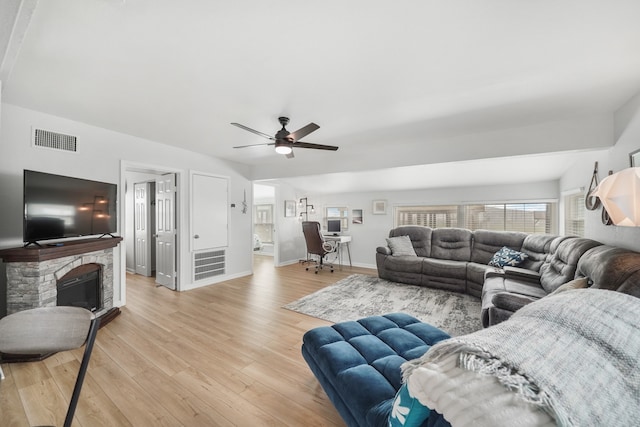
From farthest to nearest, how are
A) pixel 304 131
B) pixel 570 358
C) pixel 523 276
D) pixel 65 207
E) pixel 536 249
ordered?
pixel 536 249, pixel 523 276, pixel 65 207, pixel 304 131, pixel 570 358

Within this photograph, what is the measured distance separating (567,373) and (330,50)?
192 centimetres

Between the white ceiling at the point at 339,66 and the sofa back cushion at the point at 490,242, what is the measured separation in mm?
1810

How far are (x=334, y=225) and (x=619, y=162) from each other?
4.89 m

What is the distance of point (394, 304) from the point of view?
143 inches

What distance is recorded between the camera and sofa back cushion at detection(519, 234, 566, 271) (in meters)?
3.55

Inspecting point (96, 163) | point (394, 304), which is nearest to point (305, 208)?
Answer: point (394, 304)

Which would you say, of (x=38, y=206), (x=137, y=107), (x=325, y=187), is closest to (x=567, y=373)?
A: (x=137, y=107)

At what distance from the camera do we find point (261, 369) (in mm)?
2104

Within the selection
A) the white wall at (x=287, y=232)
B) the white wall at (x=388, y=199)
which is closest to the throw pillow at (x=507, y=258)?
the white wall at (x=388, y=199)

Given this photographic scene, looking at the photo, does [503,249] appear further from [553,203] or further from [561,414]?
[561,414]

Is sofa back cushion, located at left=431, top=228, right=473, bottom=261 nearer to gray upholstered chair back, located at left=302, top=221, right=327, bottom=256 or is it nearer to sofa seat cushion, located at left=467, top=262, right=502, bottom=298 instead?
sofa seat cushion, located at left=467, top=262, right=502, bottom=298

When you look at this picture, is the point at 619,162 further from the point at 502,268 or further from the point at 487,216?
the point at 487,216

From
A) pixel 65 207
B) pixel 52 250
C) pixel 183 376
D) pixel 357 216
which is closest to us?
pixel 183 376

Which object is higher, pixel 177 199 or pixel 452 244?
pixel 177 199
